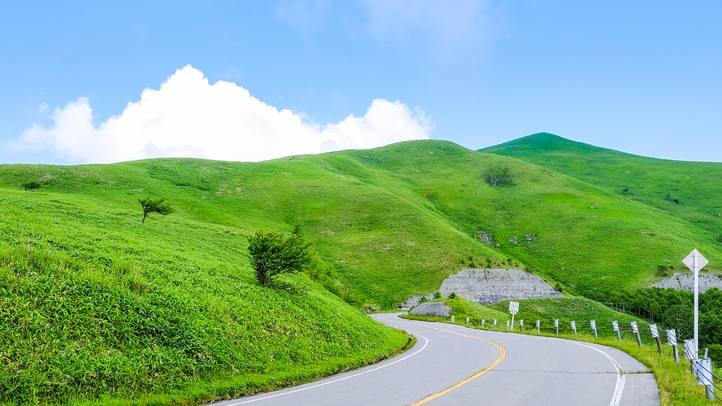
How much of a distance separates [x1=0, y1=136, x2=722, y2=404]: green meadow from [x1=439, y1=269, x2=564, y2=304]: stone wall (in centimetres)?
282

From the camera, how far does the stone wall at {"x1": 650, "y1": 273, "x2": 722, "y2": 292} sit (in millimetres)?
83188

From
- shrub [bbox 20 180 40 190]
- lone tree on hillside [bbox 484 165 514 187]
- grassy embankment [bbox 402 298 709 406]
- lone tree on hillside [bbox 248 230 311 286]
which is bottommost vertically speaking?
grassy embankment [bbox 402 298 709 406]

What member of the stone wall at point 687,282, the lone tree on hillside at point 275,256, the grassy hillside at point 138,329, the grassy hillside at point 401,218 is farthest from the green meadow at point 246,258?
the stone wall at point 687,282

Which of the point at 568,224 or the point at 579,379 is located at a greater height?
the point at 568,224

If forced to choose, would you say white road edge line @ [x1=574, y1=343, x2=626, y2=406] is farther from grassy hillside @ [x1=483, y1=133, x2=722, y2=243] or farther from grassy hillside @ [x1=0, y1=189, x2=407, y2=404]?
grassy hillside @ [x1=483, y1=133, x2=722, y2=243]

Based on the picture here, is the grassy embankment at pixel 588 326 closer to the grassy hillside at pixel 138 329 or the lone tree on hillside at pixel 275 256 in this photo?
the grassy hillside at pixel 138 329

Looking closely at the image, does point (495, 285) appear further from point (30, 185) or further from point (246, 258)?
point (30, 185)

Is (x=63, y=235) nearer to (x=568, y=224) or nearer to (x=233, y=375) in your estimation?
(x=233, y=375)

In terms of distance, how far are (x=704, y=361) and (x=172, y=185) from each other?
10178 centimetres

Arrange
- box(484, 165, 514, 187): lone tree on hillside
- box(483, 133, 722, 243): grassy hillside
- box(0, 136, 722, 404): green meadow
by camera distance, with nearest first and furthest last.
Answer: box(0, 136, 722, 404): green meadow → box(483, 133, 722, 243): grassy hillside → box(484, 165, 514, 187): lone tree on hillside

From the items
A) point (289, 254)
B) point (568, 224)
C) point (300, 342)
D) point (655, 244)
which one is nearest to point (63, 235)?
point (289, 254)

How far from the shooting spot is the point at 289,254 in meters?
19.4

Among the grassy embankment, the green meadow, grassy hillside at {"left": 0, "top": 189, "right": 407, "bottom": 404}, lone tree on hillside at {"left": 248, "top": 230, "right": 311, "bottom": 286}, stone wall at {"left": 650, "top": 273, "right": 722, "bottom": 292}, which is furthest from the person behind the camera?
stone wall at {"left": 650, "top": 273, "right": 722, "bottom": 292}

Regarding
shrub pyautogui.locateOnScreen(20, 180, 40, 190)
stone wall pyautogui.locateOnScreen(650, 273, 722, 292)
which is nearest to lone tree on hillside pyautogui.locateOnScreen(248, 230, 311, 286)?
shrub pyautogui.locateOnScreen(20, 180, 40, 190)
